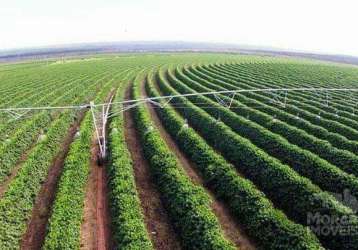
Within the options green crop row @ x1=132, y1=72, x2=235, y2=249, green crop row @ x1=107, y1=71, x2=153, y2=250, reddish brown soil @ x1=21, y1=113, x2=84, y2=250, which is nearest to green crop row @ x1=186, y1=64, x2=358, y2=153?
green crop row @ x1=132, y1=72, x2=235, y2=249

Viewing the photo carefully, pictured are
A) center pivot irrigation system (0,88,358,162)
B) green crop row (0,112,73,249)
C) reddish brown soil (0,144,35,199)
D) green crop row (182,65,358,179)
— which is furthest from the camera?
center pivot irrigation system (0,88,358,162)

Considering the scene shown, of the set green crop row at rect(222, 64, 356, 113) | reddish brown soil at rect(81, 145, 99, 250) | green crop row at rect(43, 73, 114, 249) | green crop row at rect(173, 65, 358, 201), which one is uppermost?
green crop row at rect(173, 65, 358, 201)

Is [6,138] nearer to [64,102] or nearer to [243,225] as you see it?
[64,102]

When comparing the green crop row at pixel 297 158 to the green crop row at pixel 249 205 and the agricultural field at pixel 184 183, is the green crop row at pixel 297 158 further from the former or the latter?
the green crop row at pixel 249 205

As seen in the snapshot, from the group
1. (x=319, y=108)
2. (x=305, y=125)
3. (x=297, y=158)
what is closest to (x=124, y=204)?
(x=297, y=158)

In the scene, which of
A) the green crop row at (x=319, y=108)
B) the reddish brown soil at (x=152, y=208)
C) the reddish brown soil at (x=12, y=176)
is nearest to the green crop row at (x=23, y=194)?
the reddish brown soil at (x=12, y=176)

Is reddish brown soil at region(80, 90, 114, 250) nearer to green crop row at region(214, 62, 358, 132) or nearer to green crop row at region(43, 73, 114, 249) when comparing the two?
green crop row at region(43, 73, 114, 249)
